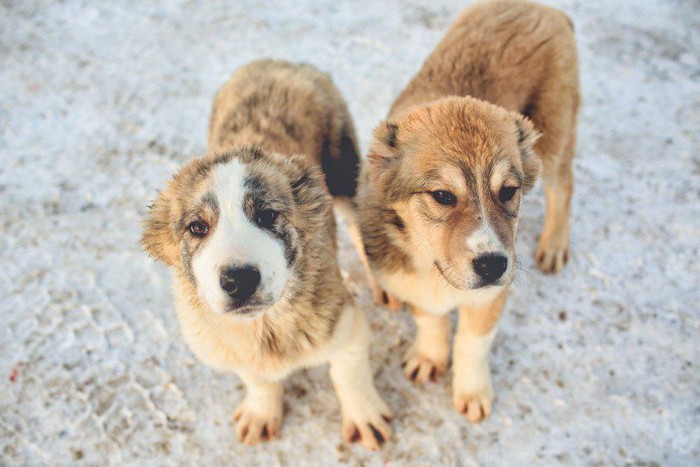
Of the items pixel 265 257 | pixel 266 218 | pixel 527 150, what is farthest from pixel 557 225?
pixel 265 257

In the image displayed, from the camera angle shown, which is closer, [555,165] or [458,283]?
[458,283]

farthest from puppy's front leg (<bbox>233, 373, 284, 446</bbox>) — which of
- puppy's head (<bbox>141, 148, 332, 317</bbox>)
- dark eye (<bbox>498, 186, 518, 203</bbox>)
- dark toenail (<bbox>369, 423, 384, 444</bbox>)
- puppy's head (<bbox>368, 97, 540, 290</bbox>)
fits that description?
dark eye (<bbox>498, 186, 518, 203</bbox>)

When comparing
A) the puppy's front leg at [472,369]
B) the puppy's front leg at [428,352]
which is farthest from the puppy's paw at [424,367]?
the puppy's front leg at [472,369]

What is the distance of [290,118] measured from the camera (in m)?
3.43

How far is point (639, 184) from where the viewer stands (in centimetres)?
442

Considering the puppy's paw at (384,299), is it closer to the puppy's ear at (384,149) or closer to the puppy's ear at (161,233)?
the puppy's ear at (384,149)

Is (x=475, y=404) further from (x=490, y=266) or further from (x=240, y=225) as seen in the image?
(x=240, y=225)

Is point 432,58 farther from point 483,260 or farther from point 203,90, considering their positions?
point 203,90

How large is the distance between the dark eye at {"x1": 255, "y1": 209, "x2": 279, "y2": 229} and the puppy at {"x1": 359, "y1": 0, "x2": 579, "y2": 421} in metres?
0.65

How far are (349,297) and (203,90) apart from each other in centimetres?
332

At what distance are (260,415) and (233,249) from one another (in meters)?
1.44

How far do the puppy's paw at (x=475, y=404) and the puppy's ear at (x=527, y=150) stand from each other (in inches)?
50.5

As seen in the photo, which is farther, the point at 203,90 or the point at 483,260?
the point at 203,90

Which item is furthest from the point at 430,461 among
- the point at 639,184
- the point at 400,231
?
the point at 639,184
